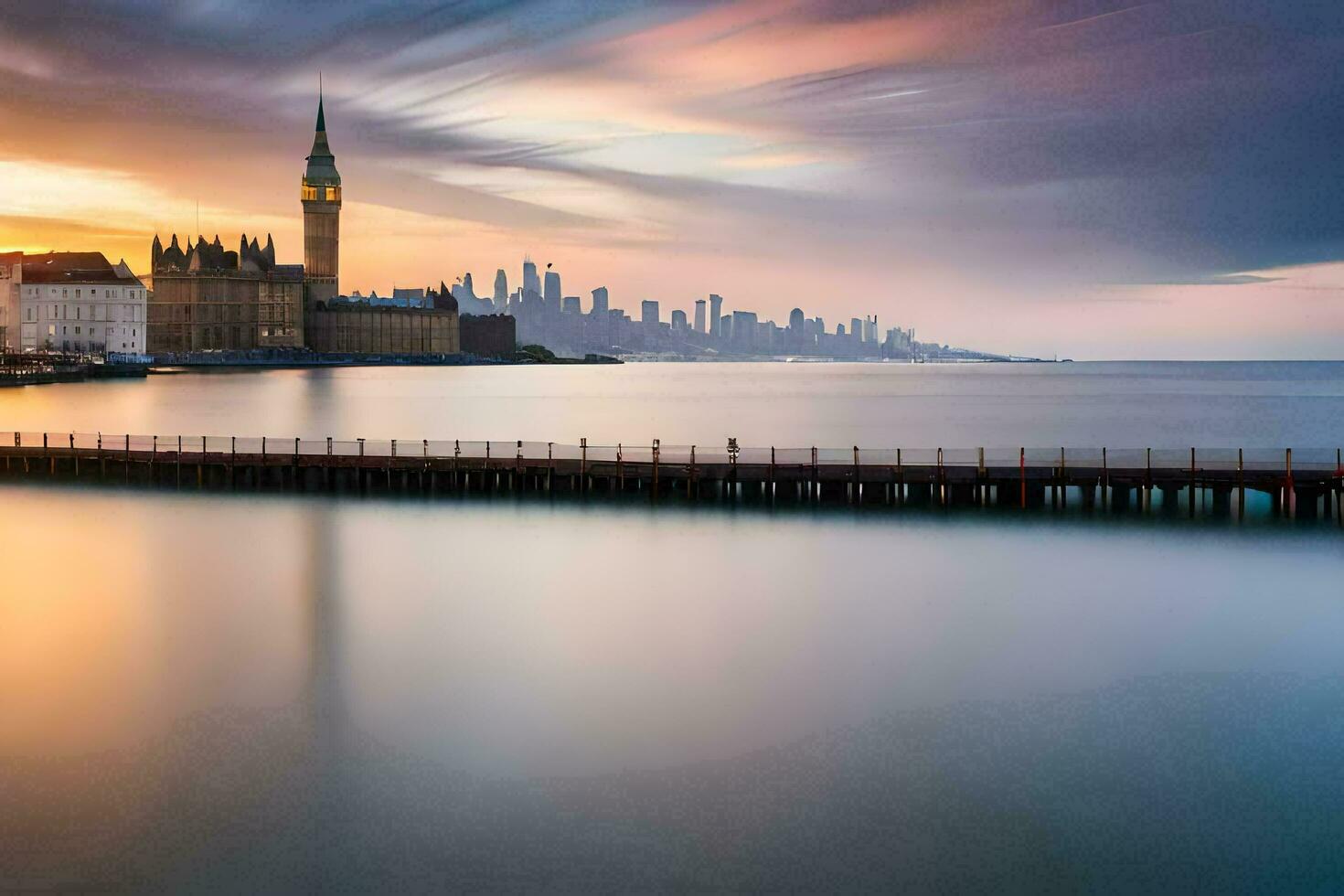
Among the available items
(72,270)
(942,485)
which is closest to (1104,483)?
(942,485)

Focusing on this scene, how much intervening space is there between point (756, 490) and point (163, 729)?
92.0 feet

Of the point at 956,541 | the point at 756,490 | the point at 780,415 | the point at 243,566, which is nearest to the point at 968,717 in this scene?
the point at 956,541

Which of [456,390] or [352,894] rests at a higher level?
[456,390]

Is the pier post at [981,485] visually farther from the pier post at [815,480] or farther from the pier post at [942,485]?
the pier post at [815,480]

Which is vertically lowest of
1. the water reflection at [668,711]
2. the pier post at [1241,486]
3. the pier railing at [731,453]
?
the water reflection at [668,711]

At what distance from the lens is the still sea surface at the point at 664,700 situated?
46.9 ft

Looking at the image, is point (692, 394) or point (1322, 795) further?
point (692, 394)

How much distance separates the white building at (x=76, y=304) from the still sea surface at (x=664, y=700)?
141m

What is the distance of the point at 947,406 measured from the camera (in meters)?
131

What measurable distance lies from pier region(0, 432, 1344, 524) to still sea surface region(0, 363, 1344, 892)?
2561mm

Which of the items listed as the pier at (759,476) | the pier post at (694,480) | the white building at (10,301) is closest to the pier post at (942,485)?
the pier at (759,476)

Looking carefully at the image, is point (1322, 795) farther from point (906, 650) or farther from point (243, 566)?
point (243, 566)

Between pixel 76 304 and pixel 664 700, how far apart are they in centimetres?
17206

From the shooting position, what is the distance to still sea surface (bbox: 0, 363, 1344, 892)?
14281 mm
